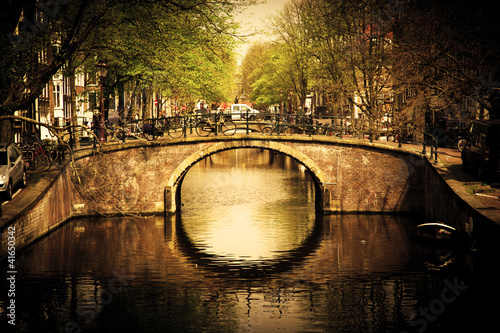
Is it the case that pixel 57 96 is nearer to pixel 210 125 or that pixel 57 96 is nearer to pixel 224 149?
pixel 210 125

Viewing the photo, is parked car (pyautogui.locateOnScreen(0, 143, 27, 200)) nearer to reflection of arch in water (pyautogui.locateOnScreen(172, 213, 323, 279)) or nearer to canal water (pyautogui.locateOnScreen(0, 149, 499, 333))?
canal water (pyautogui.locateOnScreen(0, 149, 499, 333))

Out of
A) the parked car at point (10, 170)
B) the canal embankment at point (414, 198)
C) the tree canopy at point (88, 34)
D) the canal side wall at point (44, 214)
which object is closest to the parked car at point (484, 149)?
the canal embankment at point (414, 198)

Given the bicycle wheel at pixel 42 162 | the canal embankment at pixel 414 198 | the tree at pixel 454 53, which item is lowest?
the canal embankment at pixel 414 198

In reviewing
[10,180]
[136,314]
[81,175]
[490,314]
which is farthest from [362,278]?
[81,175]

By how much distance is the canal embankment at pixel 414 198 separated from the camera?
1939cm

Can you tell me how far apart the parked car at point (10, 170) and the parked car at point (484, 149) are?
49.6ft

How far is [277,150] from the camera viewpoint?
94.9 feet

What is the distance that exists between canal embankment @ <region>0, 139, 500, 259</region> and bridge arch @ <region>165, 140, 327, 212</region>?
1.54 meters

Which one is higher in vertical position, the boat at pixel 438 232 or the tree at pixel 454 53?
the tree at pixel 454 53

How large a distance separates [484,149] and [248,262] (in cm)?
867

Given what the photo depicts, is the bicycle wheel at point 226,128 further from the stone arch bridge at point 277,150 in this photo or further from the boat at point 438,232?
the boat at point 438,232

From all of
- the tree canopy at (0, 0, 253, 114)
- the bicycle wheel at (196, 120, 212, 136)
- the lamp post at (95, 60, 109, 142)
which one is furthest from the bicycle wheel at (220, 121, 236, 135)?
the lamp post at (95, 60, 109, 142)

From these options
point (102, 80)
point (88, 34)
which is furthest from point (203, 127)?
point (88, 34)

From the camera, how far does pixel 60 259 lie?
67.1 feet
